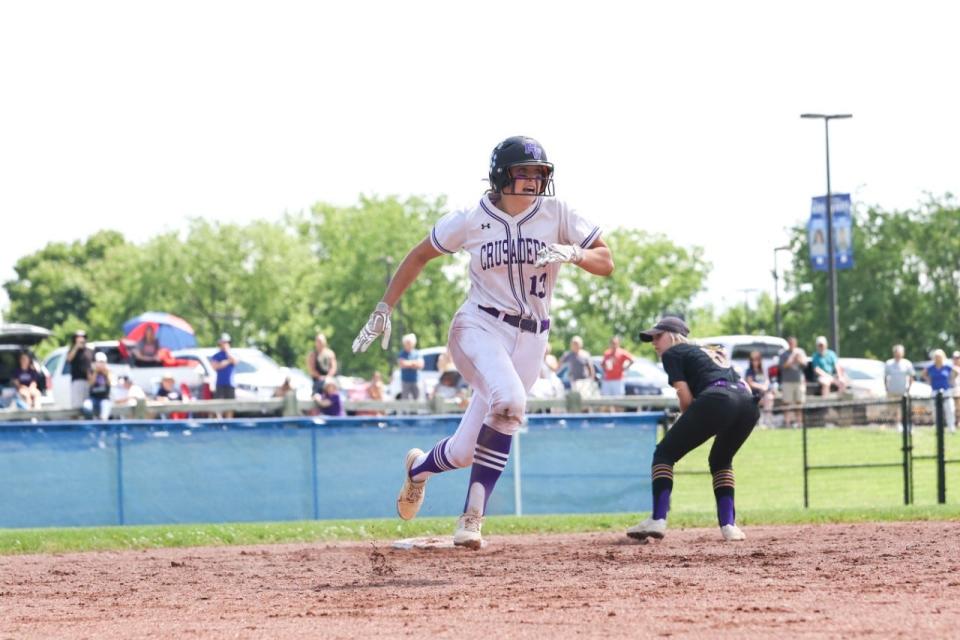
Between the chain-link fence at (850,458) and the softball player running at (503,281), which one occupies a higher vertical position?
Result: the softball player running at (503,281)

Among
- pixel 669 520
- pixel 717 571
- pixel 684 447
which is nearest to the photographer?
A: pixel 717 571

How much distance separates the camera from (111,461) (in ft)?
58.4

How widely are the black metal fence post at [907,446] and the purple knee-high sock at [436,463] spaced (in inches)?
381

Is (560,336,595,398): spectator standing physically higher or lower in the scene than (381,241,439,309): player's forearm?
lower

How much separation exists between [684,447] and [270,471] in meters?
7.54

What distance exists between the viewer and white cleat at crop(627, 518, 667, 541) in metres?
11.7

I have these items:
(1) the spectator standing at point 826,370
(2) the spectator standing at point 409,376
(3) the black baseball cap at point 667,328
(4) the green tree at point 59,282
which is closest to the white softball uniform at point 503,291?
(3) the black baseball cap at point 667,328

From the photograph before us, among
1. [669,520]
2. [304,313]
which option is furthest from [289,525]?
[304,313]

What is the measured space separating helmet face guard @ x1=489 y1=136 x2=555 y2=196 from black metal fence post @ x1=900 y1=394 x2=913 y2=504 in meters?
10.1

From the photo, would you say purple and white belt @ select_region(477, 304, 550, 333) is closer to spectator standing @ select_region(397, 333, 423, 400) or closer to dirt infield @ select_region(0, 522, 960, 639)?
dirt infield @ select_region(0, 522, 960, 639)

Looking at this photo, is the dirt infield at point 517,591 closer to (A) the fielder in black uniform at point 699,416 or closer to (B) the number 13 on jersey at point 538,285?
(A) the fielder in black uniform at point 699,416

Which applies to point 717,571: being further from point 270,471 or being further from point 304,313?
point 304,313

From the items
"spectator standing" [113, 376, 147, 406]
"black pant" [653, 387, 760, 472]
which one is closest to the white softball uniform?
"black pant" [653, 387, 760, 472]

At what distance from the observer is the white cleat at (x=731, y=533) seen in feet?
38.0
